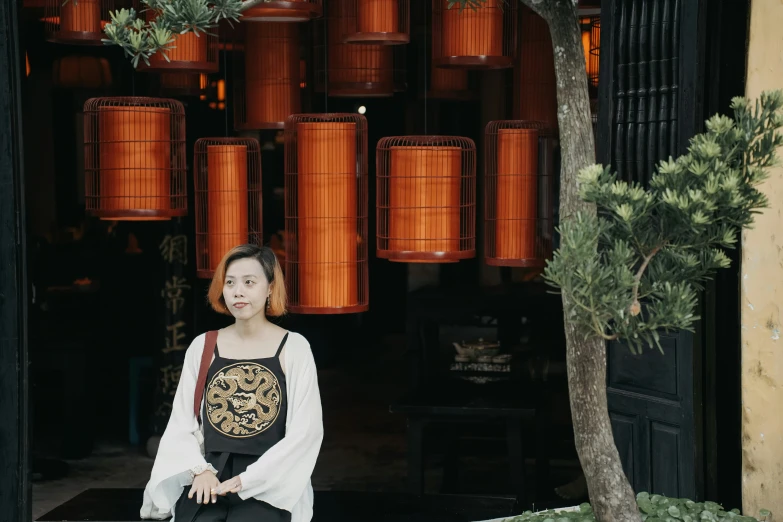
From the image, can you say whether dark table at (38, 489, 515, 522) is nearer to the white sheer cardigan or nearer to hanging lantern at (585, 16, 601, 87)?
the white sheer cardigan

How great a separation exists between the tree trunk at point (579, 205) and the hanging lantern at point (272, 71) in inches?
81.6

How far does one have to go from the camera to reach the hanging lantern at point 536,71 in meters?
4.87

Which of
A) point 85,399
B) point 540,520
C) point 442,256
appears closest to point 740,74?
point 442,256

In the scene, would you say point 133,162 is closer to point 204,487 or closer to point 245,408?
point 245,408

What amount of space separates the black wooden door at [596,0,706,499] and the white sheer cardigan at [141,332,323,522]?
140 cm

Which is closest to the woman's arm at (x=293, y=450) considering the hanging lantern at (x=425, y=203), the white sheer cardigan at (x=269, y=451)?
the white sheer cardigan at (x=269, y=451)

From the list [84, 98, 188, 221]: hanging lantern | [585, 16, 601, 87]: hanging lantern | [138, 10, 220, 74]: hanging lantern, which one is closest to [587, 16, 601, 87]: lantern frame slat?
[585, 16, 601, 87]: hanging lantern

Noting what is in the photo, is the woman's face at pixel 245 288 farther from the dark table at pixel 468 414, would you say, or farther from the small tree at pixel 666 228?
the dark table at pixel 468 414

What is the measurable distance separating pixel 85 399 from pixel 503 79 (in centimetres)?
375

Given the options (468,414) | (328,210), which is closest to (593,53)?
(328,210)

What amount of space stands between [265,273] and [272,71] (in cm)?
224

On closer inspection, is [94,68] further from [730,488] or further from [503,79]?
[730,488]

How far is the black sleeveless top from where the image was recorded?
2967mm

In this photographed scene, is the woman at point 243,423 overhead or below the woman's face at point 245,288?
below
